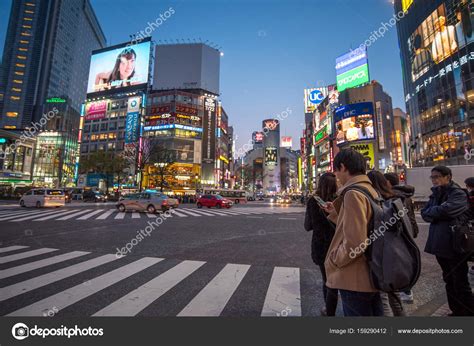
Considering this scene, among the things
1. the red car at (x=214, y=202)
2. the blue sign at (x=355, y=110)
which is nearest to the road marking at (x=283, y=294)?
the red car at (x=214, y=202)

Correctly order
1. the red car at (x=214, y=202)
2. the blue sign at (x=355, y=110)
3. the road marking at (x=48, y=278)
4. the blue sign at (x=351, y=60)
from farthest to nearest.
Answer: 1. the blue sign at (x=351, y=60)
2. the blue sign at (x=355, y=110)
3. the red car at (x=214, y=202)
4. the road marking at (x=48, y=278)

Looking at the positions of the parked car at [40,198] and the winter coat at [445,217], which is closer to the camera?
the winter coat at [445,217]

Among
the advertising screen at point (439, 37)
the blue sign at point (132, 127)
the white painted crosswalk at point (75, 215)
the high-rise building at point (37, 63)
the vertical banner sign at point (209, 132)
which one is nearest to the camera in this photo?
the white painted crosswalk at point (75, 215)

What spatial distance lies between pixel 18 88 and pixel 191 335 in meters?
168

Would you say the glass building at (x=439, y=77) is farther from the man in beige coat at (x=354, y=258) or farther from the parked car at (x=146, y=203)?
the man in beige coat at (x=354, y=258)

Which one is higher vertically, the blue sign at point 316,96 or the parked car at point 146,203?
the blue sign at point 316,96

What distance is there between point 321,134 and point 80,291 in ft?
222

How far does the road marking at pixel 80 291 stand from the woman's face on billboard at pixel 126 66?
68.4m

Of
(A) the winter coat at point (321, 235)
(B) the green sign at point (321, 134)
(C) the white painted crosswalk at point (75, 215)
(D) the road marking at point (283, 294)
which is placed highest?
(B) the green sign at point (321, 134)

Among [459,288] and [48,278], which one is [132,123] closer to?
[48,278]

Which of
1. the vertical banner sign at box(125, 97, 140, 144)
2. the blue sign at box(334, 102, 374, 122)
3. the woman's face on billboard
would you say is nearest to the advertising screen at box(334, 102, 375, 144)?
the blue sign at box(334, 102, 374, 122)

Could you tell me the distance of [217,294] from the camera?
12.1 ft

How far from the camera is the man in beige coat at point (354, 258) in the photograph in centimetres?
175

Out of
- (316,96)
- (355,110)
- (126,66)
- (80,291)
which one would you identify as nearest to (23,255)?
(80,291)
